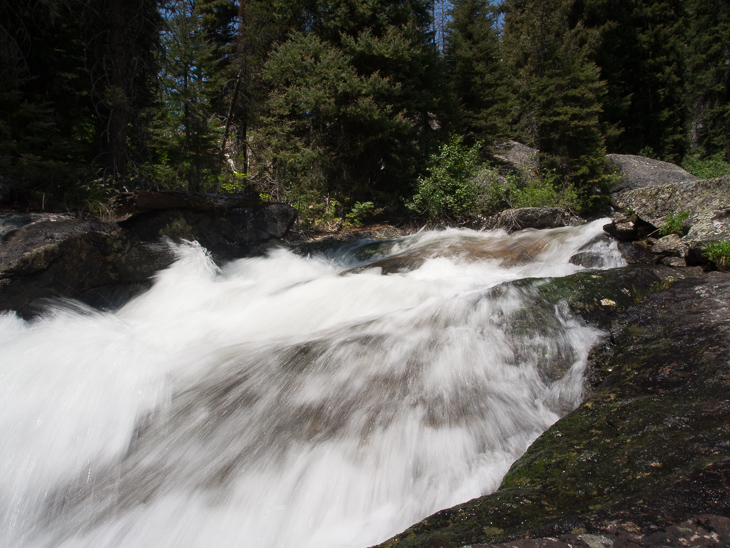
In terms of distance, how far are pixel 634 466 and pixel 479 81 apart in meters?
15.2

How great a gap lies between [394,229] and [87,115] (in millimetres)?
7531

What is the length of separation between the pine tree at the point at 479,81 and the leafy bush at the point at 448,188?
3286mm

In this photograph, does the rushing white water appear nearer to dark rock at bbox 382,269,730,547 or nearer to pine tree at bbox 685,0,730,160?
dark rock at bbox 382,269,730,547

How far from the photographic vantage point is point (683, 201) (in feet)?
18.8

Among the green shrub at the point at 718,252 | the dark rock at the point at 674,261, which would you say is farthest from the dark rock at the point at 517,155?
the green shrub at the point at 718,252

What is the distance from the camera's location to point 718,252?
4.41 m

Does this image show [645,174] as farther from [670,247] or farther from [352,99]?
[670,247]

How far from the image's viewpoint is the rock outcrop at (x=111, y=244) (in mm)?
4763

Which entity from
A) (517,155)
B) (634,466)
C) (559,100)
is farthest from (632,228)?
(517,155)

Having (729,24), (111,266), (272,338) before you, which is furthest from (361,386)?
(729,24)

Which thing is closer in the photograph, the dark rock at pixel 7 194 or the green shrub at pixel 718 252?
the green shrub at pixel 718 252

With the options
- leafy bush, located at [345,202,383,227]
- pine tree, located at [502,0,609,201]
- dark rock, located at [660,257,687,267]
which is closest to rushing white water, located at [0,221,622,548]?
dark rock, located at [660,257,687,267]

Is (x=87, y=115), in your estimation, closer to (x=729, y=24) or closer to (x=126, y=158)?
(x=126, y=158)

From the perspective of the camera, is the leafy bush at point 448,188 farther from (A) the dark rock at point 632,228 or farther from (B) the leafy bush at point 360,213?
(A) the dark rock at point 632,228
